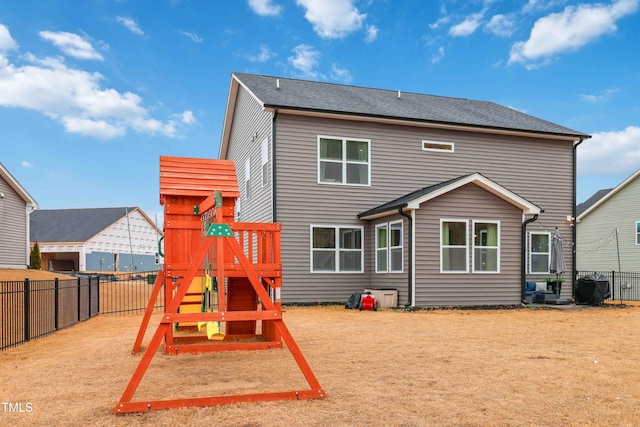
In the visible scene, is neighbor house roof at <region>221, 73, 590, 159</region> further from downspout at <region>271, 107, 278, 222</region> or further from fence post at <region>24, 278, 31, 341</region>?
fence post at <region>24, 278, 31, 341</region>

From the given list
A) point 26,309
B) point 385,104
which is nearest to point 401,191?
point 385,104

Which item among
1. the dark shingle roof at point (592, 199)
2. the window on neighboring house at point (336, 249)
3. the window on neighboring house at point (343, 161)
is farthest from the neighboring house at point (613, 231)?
the window on neighboring house at point (343, 161)

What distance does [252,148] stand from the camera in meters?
19.5

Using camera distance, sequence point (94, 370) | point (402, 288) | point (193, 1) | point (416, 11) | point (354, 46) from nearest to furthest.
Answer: point (94, 370) < point (402, 288) < point (193, 1) < point (416, 11) < point (354, 46)

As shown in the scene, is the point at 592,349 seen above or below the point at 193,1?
below

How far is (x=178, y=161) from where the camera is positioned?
859cm

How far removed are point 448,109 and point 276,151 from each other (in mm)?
7580

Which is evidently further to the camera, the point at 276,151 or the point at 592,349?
the point at 276,151

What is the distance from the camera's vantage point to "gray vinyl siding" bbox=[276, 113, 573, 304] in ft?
53.8

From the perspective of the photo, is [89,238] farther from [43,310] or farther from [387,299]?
[387,299]

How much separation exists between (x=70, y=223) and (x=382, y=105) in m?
37.3

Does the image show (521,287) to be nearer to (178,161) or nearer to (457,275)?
(457,275)

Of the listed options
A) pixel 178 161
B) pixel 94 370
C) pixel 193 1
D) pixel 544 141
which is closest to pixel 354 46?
pixel 193 1

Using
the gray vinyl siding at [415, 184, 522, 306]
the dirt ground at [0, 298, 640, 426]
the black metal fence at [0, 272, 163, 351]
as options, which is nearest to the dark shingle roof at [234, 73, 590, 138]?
the gray vinyl siding at [415, 184, 522, 306]
